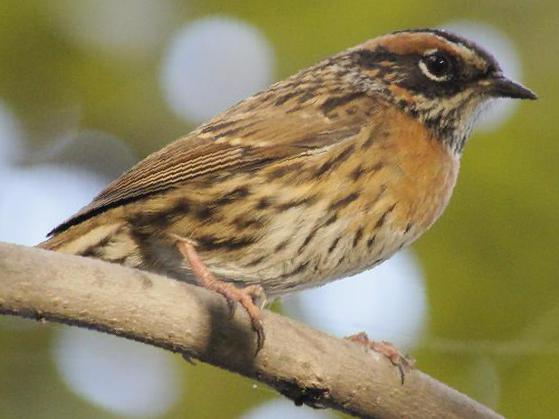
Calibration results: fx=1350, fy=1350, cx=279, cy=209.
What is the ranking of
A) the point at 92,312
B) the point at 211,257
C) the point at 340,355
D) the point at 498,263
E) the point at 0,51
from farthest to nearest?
the point at 0,51 → the point at 498,263 → the point at 211,257 → the point at 340,355 → the point at 92,312

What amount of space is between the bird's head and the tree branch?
153 cm

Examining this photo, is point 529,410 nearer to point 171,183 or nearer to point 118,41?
point 171,183

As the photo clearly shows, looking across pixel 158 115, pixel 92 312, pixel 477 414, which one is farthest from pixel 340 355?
pixel 158 115

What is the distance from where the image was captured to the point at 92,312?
3803 mm

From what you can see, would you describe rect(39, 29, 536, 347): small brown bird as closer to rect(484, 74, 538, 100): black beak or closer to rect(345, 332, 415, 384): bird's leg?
rect(484, 74, 538, 100): black beak

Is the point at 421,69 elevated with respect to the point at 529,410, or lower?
elevated

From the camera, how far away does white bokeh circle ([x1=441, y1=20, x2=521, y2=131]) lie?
5.78 metres

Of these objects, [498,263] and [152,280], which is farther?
[498,263]

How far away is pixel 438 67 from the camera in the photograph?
228 inches

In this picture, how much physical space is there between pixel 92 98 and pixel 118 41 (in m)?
0.33

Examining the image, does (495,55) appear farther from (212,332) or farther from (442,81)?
(212,332)

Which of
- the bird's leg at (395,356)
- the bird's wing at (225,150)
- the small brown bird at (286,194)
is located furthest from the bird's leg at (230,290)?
the bird's leg at (395,356)

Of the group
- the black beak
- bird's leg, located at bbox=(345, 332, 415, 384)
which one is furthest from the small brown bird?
bird's leg, located at bbox=(345, 332, 415, 384)

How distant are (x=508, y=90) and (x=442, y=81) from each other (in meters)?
0.32
